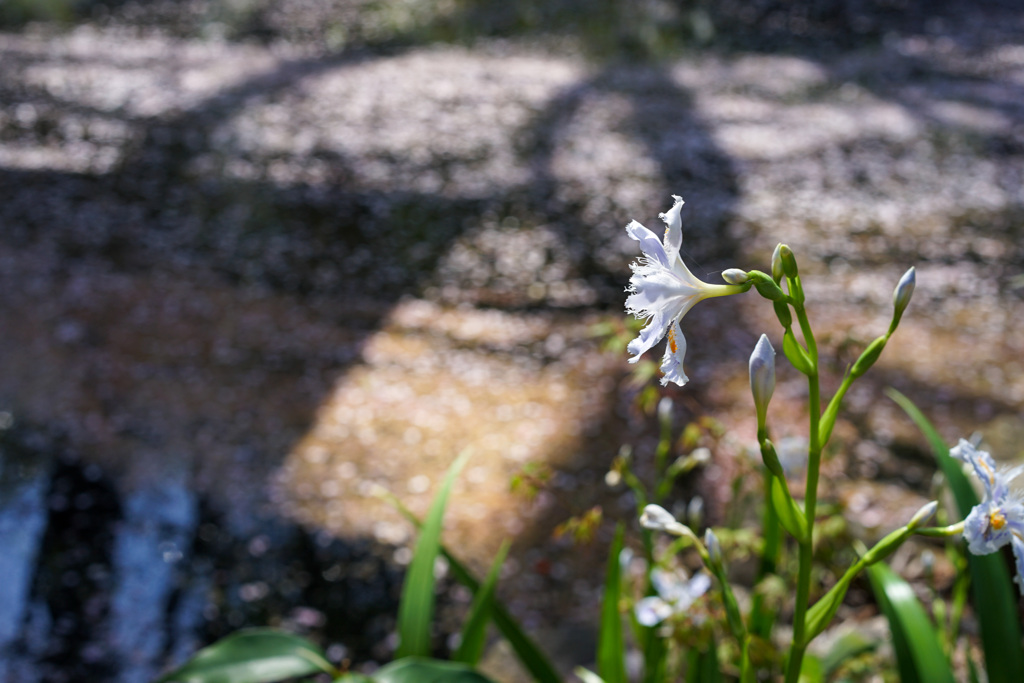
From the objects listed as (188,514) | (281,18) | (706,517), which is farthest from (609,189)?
(281,18)

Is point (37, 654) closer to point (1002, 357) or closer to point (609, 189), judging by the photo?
point (1002, 357)

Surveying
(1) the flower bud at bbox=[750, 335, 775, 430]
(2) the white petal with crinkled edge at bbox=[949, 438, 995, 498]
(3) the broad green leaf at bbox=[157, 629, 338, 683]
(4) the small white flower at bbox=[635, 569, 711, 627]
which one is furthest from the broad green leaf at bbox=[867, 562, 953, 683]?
(3) the broad green leaf at bbox=[157, 629, 338, 683]

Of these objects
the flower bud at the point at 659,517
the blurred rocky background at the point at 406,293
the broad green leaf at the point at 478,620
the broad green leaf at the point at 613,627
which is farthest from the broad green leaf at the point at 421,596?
the flower bud at the point at 659,517

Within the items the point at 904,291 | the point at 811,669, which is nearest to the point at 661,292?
the point at 904,291

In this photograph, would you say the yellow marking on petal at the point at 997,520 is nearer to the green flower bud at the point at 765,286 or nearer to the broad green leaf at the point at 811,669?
the green flower bud at the point at 765,286

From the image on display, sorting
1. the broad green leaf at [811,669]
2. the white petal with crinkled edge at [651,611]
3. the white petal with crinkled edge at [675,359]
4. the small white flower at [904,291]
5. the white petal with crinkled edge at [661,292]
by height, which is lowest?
the broad green leaf at [811,669]

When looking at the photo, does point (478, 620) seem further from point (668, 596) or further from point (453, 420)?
point (453, 420)

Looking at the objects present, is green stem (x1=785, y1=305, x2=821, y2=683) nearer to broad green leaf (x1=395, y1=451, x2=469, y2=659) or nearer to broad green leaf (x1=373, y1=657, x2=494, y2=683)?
broad green leaf (x1=373, y1=657, x2=494, y2=683)
